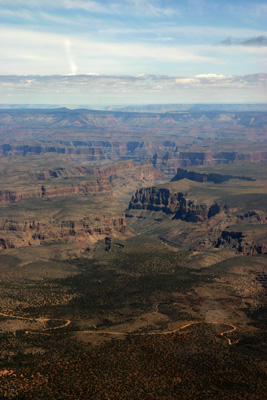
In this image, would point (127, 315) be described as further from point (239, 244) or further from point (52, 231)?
point (52, 231)

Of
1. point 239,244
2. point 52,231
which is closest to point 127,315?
point 239,244

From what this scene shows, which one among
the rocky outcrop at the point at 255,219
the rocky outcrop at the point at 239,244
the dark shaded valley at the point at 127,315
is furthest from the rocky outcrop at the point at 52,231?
the rocky outcrop at the point at 255,219

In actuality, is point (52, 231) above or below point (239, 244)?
below

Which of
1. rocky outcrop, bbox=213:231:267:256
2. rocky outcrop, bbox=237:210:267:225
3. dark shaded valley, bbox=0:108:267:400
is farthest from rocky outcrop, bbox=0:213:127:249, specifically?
rocky outcrop, bbox=237:210:267:225

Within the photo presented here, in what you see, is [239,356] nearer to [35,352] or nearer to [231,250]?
[35,352]

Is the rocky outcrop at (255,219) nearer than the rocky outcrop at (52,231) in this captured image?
No

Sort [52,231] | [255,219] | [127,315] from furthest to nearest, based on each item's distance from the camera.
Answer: [255,219] < [52,231] < [127,315]

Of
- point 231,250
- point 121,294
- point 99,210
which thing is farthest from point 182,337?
point 99,210

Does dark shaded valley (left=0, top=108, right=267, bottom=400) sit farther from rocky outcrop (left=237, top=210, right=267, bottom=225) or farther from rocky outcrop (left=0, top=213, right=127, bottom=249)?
Result: rocky outcrop (left=237, top=210, right=267, bottom=225)

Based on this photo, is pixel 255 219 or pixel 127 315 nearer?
pixel 127 315

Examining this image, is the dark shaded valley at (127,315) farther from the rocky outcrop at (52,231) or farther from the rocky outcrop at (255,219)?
the rocky outcrop at (255,219)

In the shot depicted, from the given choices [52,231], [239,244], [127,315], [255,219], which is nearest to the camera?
[127,315]

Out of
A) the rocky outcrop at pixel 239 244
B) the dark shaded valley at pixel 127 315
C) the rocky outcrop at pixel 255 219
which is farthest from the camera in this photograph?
the rocky outcrop at pixel 255 219
